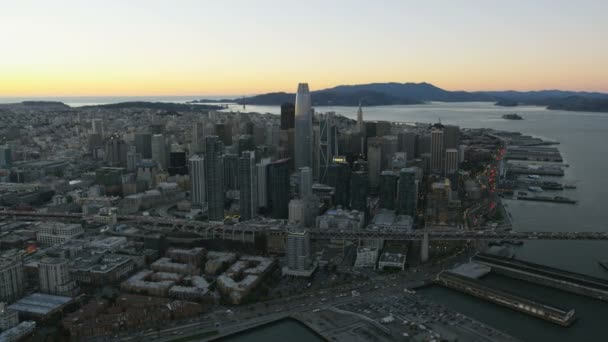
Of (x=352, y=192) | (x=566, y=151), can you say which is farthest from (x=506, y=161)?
(x=352, y=192)

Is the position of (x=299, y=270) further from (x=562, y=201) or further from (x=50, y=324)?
(x=562, y=201)

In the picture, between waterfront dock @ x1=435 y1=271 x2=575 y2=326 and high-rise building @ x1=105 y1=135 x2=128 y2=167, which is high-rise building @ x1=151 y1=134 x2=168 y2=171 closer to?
high-rise building @ x1=105 y1=135 x2=128 y2=167

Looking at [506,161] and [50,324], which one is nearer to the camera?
[50,324]

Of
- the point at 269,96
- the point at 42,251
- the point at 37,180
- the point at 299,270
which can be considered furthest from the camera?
the point at 269,96

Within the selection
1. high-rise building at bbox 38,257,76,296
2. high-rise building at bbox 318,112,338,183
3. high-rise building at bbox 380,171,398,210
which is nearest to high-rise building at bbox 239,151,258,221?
high-rise building at bbox 380,171,398,210

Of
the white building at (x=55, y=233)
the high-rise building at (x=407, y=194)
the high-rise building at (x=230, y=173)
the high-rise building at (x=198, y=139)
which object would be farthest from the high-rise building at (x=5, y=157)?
the high-rise building at (x=407, y=194)

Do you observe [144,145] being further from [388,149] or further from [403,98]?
[403,98]
